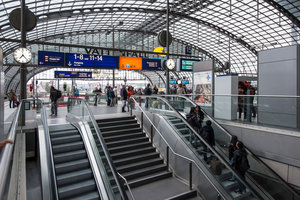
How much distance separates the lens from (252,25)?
116 ft

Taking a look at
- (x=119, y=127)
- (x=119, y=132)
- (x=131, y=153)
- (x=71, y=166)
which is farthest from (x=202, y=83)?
(x=71, y=166)

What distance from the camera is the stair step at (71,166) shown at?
20.0 feet

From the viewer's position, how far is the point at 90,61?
41.7 ft

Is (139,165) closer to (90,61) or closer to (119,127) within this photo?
(119,127)

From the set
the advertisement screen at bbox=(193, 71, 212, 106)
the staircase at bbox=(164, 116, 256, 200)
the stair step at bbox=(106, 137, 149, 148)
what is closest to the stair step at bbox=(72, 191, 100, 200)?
the stair step at bbox=(106, 137, 149, 148)

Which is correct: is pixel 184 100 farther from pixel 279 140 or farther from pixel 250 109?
pixel 279 140

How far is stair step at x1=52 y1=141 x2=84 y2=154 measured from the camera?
6.79 m

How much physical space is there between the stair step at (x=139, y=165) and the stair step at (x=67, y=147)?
57.1 inches

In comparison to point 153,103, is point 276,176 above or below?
below

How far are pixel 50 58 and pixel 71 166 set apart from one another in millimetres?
7525

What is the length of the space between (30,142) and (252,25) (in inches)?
1454

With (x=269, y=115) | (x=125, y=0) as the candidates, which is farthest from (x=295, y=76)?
(x=125, y=0)

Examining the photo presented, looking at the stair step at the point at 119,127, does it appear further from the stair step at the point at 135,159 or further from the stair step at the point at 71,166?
the stair step at the point at 71,166

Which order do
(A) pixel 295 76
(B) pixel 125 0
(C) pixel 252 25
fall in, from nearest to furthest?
(A) pixel 295 76
(B) pixel 125 0
(C) pixel 252 25
